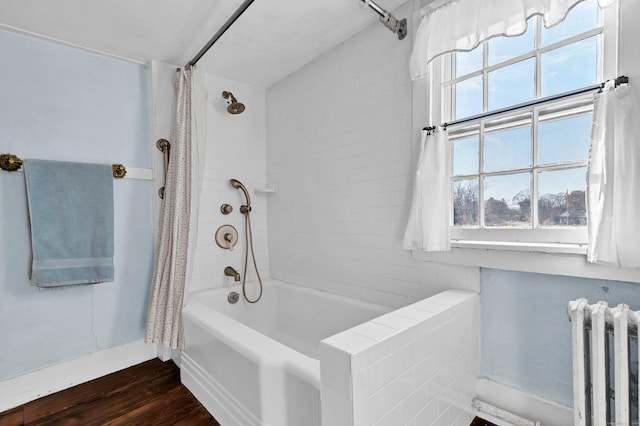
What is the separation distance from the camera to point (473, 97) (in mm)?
1648

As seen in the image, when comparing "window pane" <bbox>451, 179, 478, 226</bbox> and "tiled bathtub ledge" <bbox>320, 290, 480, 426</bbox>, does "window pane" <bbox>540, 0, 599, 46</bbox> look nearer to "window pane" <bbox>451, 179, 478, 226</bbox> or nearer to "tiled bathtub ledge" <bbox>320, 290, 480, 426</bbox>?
"window pane" <bbox>451, 179, 478, 226</bbox>

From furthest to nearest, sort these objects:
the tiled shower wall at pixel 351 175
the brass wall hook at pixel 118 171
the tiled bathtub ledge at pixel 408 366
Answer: the brass wall hook at pixel 118 171
the tiled shower wall at pixel 351 175
the tiled bathtub ledge at pixel 408 366

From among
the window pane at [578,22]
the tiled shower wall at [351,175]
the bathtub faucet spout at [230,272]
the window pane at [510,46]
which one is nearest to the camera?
the window pane at [578,22]

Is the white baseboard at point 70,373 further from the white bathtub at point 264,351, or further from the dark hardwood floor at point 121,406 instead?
the white bathtub at point 264,351

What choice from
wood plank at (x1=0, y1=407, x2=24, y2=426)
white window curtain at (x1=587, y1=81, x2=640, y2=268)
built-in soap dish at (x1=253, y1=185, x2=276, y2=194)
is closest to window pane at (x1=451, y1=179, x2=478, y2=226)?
white window curtain at (x1=587, y1=81, x2=640, y2=268)

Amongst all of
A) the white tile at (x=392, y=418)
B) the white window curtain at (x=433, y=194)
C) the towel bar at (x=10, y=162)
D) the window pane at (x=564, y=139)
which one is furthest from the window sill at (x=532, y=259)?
the towel bar at (x=10, y=162)

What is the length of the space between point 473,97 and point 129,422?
2530mm

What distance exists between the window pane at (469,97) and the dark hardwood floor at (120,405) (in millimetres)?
2140

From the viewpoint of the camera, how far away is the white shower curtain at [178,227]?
2.04m

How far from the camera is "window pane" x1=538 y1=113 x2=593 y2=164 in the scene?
130cm

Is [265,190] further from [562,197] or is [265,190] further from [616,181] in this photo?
[616,181]

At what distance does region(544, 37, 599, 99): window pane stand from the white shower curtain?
6.60 ft

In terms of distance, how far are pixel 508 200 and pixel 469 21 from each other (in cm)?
86

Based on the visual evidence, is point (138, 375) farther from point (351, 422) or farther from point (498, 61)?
point (498, 61)
